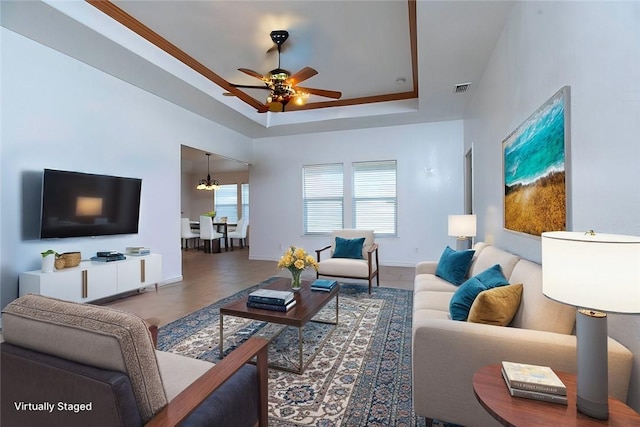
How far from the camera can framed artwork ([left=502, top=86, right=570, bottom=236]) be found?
1.69 metres

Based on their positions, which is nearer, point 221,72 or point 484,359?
point 484,359

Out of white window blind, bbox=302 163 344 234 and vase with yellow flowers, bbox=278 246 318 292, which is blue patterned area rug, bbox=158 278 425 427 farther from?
white window blind, bbox=302 163 344 234

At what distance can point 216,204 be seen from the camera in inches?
422

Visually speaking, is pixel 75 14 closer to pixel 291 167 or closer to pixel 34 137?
pixel 34 137

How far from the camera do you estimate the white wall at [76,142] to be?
9.53 ft

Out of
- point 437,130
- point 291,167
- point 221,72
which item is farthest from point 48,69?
point 437,130

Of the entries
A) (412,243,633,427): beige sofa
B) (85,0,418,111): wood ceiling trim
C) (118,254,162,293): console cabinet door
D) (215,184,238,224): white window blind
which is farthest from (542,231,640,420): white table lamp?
(215,184,238,224): white window blind

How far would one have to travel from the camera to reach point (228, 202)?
34.7 ft

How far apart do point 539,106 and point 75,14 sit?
12.9ft

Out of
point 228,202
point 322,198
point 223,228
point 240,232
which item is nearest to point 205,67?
point 322,198

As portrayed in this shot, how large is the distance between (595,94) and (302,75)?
8.60 ft

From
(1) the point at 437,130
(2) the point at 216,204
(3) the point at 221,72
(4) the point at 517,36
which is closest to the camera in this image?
(4) the point at 517,36

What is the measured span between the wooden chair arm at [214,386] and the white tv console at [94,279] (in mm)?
2816

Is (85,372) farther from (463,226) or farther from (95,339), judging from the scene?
(463,226)
